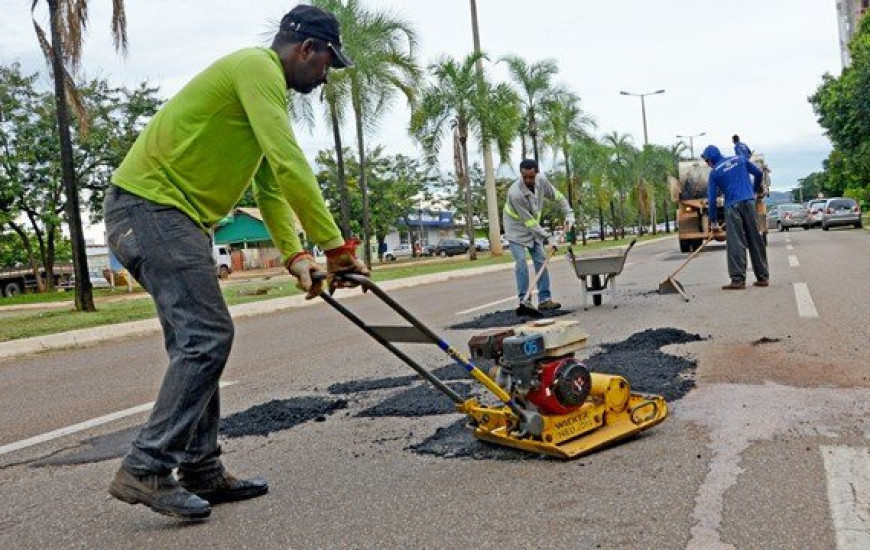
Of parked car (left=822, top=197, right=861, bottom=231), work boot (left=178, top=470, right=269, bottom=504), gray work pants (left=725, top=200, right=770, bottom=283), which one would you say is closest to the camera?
work boot (left=178, top=470, right=269, bottom=504)


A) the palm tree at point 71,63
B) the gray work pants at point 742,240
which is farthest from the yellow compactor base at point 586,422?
Result: the palm tree at point 71,63

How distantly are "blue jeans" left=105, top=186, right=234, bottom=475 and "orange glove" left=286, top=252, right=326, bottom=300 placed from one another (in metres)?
0.31

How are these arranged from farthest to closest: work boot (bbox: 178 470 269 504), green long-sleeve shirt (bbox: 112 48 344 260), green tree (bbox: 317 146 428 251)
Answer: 1. green tree (bbox: 317 146 428 251)
2. work boot (bbox: 178 470 269 504)
3. green long-sleeve shirt (bbox: 112 48 344 260)

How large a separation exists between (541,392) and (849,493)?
3.86ft

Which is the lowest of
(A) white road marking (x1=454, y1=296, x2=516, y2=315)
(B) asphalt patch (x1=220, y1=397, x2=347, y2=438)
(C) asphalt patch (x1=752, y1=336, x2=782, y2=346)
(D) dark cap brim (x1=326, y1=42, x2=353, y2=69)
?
(C) asphalt patch (x1=752, y1=336, x2=782, y2=346)

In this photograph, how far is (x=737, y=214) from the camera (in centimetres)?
1073

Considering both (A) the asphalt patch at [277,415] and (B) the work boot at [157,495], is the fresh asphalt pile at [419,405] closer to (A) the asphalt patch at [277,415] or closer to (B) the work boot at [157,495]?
(A) the asphalt patch at [277,415]

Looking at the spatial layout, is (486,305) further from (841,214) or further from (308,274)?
(841,214)

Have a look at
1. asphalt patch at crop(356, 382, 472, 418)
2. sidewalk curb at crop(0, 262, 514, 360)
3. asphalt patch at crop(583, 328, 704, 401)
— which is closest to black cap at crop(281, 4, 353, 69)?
asphalt patch at crop(356, 382, 472, 418)

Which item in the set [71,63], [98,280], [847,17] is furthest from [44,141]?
[847,17]

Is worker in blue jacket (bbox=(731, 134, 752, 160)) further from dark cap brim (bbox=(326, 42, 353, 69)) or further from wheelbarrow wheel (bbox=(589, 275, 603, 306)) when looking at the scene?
dark cap brim (bbox=(326, 42, 353, 69))

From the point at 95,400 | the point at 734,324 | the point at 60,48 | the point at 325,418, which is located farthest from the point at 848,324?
the point at 60,48

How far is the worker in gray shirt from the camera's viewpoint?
9516 mm

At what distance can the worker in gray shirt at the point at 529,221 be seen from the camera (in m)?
9.52
